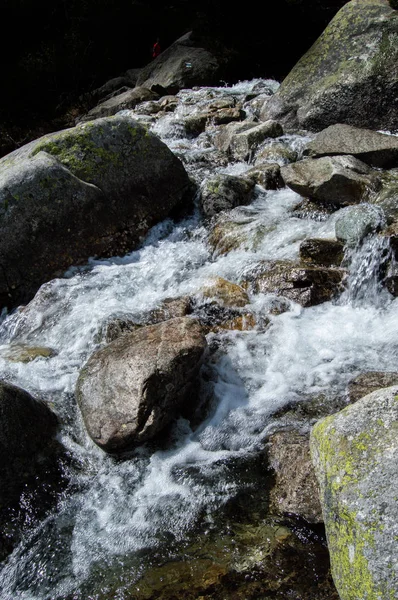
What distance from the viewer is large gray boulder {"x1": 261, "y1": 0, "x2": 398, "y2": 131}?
1054cm

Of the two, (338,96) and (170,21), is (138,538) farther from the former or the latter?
(170,21)

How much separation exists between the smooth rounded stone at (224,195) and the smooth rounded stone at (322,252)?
2.47 metres

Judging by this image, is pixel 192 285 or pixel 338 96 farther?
pixel 338 96

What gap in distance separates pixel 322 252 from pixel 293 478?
11.8 ft

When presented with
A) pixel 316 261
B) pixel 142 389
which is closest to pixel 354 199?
pixel 316 261

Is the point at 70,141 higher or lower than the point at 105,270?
higher

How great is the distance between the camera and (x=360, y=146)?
8750mm

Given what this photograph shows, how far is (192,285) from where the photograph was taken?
7.12m

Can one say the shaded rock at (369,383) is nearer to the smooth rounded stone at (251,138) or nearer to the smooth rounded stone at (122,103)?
the smooth rounded stone at (251,138)

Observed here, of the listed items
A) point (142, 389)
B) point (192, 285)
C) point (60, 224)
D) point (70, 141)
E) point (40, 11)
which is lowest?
point (192, 285)

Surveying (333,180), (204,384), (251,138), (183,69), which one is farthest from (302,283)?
(183,69)

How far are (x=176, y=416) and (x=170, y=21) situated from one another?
25810mm

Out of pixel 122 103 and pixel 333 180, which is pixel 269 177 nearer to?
pixel 333 180

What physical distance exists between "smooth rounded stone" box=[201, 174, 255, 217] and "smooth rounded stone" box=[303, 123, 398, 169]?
141 centimetres
